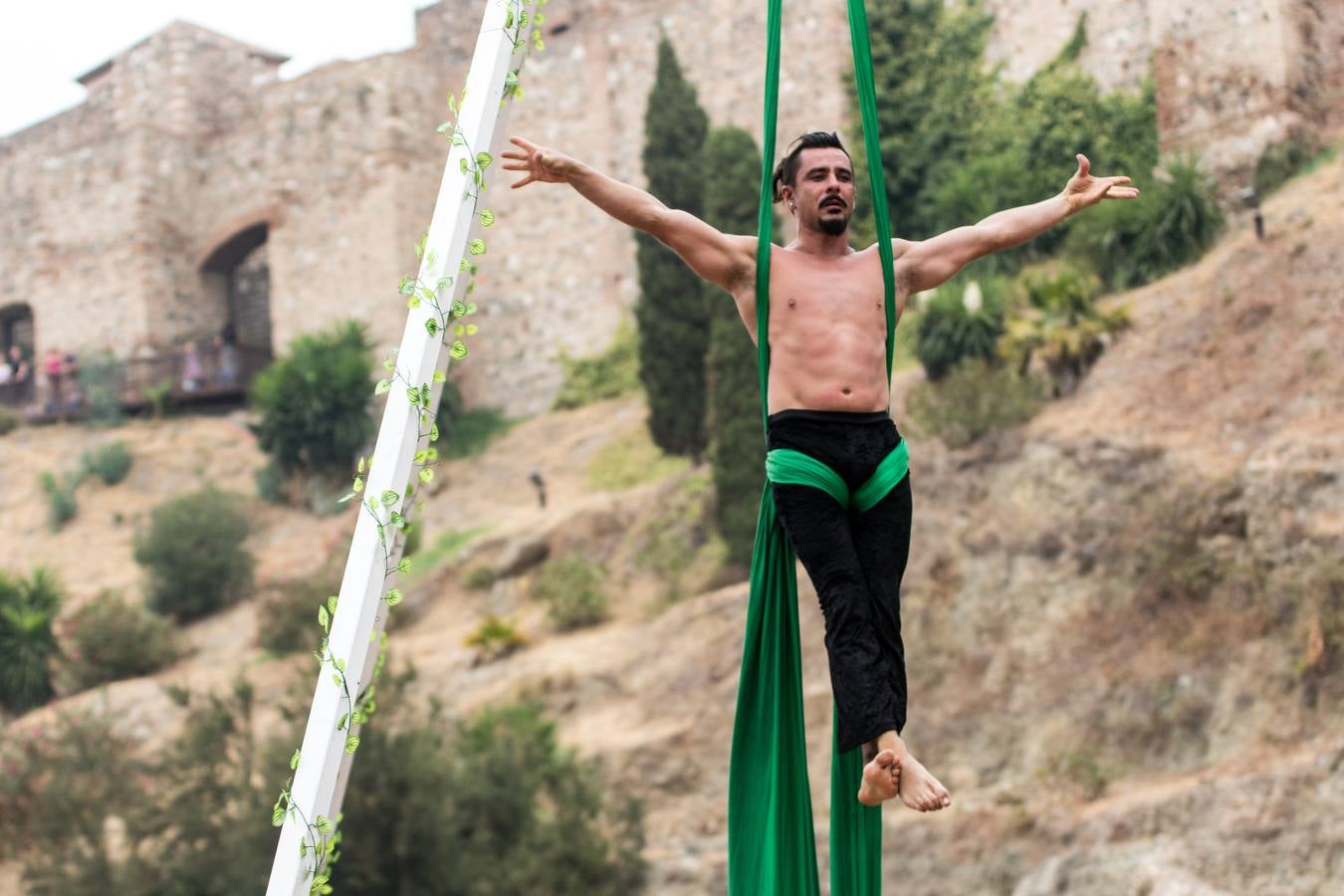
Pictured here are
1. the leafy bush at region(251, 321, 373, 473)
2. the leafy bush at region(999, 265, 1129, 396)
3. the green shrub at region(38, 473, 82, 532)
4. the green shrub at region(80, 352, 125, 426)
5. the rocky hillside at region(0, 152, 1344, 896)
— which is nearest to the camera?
the rocky hillside at region(0, 152, 1344, 896)

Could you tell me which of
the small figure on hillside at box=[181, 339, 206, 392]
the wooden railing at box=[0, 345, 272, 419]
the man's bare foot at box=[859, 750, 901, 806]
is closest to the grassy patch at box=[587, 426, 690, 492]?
the wooden railing at box=[0, 345, 272, 419]

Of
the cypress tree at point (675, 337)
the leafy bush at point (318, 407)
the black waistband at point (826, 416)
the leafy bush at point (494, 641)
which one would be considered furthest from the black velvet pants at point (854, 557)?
the leafy bush at point (318, 407)

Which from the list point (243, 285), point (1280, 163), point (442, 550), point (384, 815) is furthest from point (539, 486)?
point (243, 285)

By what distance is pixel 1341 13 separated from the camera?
52.5 ft

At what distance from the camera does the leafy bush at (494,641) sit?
1544cm

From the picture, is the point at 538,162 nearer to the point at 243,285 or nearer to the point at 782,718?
the point at 782,718

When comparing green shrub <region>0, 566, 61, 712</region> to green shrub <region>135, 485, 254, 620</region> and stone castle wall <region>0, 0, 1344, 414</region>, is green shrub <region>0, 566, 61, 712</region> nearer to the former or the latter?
green shrub <region>135, 485, 254, 620</region>

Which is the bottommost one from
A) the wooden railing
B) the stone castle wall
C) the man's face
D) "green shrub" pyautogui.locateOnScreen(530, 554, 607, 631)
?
"green shrub" pyautogui.locateOnScreen(530, 554, 607, 631)

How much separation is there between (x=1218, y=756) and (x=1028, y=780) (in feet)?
4.07

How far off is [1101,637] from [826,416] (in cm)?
883

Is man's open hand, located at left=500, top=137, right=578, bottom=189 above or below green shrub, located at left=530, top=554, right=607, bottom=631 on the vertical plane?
above

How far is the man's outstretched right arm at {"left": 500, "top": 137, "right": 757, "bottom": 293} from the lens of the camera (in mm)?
3748

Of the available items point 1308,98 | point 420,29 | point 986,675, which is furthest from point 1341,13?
point 420,29

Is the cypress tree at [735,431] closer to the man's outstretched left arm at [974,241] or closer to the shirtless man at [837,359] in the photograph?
the man's outstretched left arm at [974,241]
